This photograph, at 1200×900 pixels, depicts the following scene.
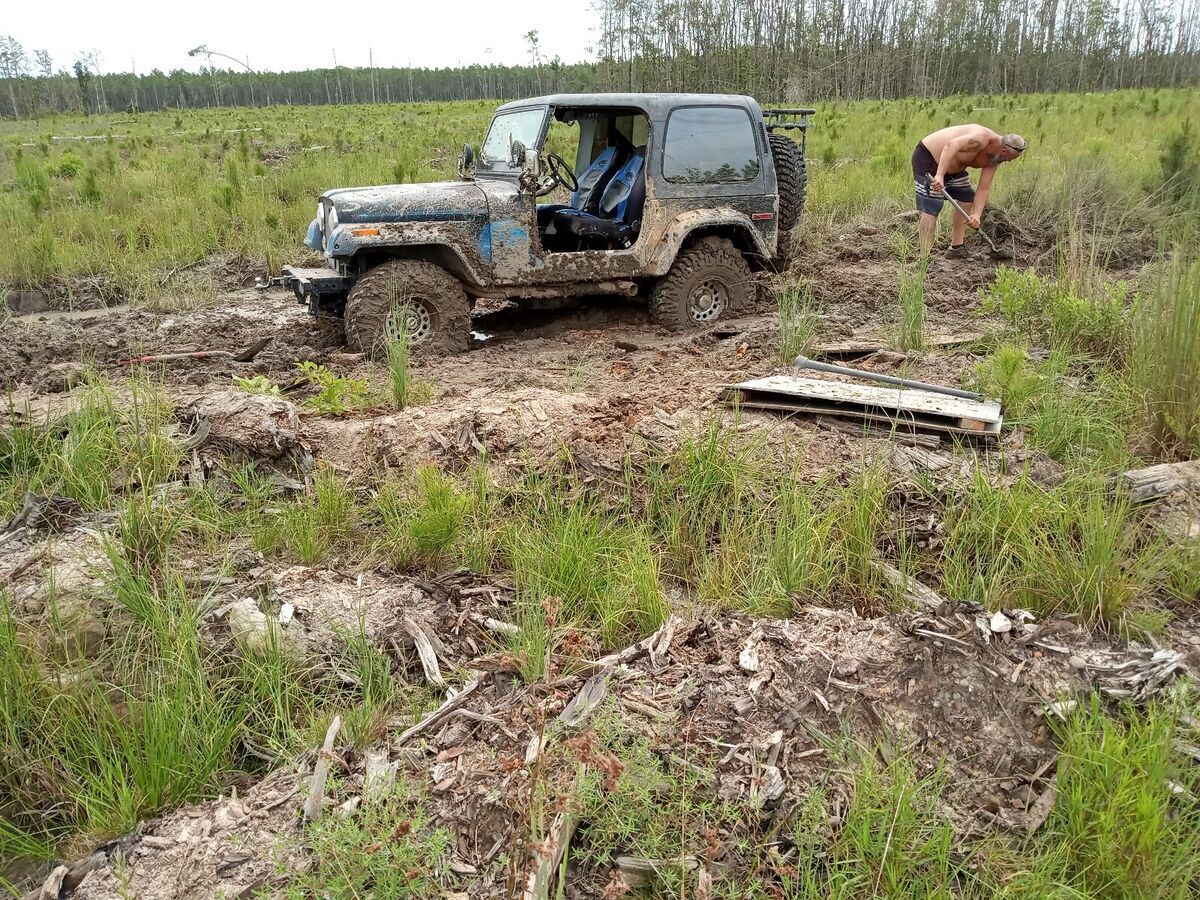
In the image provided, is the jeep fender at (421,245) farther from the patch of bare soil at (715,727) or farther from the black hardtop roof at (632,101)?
the patch of bare soil at (715,727)

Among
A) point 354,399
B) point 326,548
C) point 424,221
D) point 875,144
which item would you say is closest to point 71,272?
point 424,221

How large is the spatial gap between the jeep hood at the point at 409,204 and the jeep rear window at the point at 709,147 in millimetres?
1584

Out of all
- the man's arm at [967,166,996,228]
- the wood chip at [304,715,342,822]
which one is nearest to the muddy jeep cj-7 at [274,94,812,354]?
the man's arm at [967,166,996,228]

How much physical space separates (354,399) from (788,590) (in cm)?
279

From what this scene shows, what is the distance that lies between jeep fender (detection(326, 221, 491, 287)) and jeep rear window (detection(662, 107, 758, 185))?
1.64 meters

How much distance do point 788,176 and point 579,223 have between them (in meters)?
1.92

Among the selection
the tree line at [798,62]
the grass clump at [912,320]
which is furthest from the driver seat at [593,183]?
the tree line at [798,62]

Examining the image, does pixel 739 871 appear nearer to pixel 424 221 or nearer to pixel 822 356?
pixel 822 356

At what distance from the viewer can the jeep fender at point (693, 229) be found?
6.63 m

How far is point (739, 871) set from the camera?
198 centimetres

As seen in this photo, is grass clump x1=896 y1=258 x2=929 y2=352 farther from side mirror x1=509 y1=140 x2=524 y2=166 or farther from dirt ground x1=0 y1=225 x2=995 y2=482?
side mirror x1=509 y1=140 x2=524 y2=166

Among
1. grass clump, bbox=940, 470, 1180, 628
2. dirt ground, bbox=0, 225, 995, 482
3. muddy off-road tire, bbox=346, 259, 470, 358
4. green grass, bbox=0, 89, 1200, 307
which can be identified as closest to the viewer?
grass clump, bbox=940, 470, 1180, 628

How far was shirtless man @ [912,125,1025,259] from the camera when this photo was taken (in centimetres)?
803

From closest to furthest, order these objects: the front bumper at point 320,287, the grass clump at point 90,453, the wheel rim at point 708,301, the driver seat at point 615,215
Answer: the grass clump at point 90,453, the front bumper at point 320,287, the driver seat at point 615,215, the wheel rim at point 708,301
